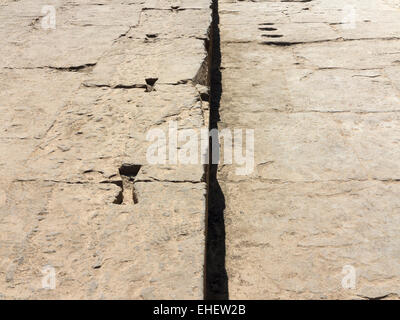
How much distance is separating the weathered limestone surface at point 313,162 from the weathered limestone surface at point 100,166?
487mm

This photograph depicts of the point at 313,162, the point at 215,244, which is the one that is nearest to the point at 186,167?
the point at 215,244

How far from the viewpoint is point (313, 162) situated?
3025 millimetres

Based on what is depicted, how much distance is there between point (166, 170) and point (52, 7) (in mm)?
3916

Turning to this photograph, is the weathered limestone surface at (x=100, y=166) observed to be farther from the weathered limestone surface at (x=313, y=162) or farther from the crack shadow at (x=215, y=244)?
the weathered limestone surface at (x=313, y=162)

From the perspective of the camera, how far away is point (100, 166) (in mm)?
2389

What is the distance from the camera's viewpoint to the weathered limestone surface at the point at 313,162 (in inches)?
86.9

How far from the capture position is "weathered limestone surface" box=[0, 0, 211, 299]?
5.71ft

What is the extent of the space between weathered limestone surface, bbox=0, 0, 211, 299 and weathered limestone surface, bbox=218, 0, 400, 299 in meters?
0.49

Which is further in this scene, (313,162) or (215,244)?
(313,162)

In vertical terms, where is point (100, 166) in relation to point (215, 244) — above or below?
above

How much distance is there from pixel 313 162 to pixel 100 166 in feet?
4.78

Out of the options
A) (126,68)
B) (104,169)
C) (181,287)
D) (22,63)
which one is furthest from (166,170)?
(22,63)

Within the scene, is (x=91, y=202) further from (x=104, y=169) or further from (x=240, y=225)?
(x=240, y=225)

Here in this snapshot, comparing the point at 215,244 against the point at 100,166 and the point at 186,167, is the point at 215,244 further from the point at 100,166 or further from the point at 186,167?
the point at 100,166
